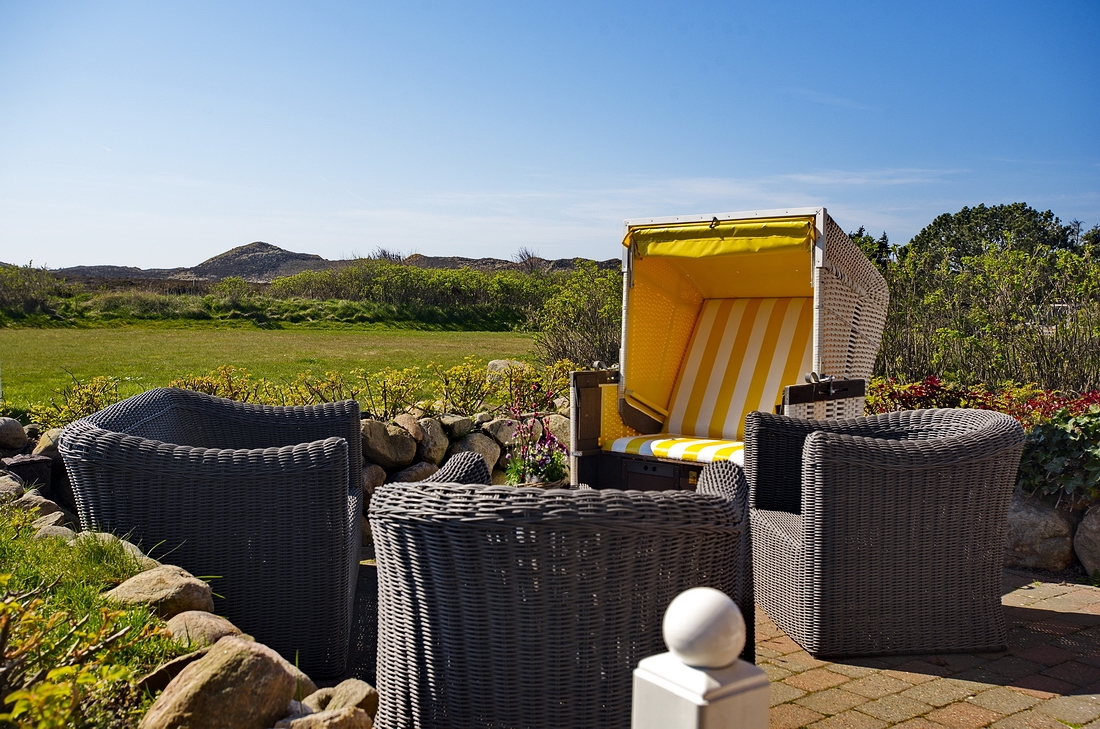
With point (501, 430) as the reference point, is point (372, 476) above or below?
below

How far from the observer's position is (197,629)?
→ 2.15 m

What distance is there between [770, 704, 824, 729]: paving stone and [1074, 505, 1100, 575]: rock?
7.17 feet

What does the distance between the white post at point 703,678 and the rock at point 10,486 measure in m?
3.37

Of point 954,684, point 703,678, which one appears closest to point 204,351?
point 954,684

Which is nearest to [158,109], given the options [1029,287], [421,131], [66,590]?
[421,131]

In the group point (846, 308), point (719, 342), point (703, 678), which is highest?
point (846, 308)

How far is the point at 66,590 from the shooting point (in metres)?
2.27

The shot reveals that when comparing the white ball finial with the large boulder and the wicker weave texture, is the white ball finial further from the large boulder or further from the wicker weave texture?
the wicker weave texture

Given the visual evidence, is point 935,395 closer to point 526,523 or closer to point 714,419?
point 714,419

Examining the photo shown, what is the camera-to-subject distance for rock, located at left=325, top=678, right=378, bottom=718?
196 centimetres

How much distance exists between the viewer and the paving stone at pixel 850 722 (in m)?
2.48

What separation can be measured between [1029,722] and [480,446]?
11.7 ft

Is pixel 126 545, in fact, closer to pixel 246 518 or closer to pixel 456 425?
pixel 246 518

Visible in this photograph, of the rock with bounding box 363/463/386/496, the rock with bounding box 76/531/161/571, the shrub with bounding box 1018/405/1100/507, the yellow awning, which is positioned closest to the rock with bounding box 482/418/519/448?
the rock with bounding box 363/463/386/496
